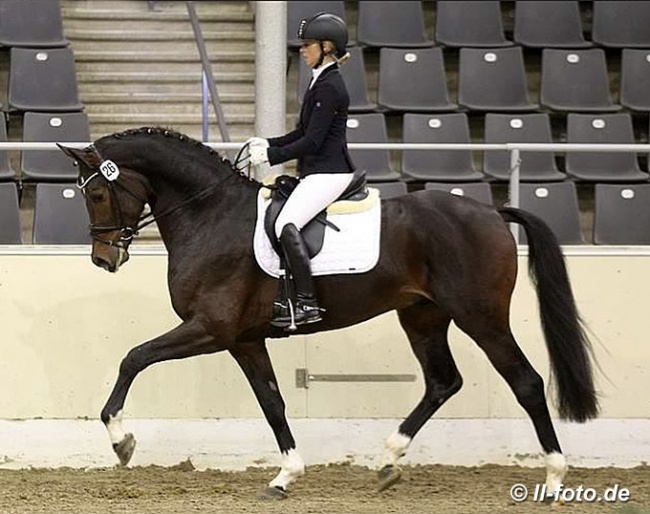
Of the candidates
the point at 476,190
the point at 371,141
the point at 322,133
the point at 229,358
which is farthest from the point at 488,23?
the point at 322,133

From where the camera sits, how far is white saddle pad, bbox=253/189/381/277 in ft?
18.7

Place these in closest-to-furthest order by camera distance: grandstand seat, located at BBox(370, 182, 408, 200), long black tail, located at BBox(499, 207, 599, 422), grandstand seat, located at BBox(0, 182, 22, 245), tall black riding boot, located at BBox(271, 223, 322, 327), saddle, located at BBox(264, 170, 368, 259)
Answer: tall black riding boot, located at BBox(271, 223, 322, 327)
saddle, located at BBox(264, 170, 368, 259)
long black tail, located at BBox(499, 207, 599, 422)
grandstand seat, located at BBox(0, 182, 22, 245)
grandstand seat, located at BBox(370, 182, 408, 200)

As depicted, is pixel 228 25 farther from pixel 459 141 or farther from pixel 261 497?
pixel 261 497

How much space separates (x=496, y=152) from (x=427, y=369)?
100 inches

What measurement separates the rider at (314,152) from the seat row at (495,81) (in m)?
2.87

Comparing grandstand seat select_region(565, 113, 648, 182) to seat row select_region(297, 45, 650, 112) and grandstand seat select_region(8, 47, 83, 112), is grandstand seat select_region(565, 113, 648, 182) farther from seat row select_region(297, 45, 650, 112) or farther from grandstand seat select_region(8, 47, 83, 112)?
grandstand seat select_region(8, 47, 83, 112)

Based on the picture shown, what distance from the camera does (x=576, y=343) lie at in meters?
5.87

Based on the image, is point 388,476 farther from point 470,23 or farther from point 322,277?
point 470,23

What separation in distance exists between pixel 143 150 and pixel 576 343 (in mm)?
2184

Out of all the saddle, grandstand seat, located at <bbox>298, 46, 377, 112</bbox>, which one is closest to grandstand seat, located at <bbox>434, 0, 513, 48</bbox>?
grandstand seat, located at <bbox>298, 46, 377, 112</bbox>

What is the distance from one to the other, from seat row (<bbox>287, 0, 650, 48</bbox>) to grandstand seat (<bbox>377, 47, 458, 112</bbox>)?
1.07ft

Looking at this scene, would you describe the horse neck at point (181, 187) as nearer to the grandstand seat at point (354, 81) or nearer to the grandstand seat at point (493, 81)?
the grandstand seat at point (354, 81)

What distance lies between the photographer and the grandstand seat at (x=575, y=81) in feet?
28.9

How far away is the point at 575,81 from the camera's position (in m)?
8.89
